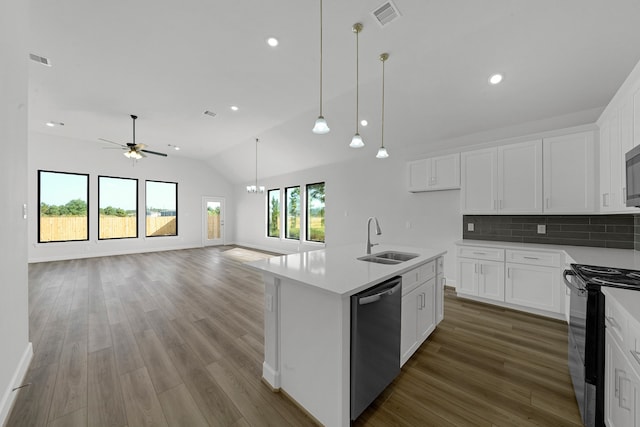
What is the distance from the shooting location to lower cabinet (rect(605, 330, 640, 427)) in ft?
3.38

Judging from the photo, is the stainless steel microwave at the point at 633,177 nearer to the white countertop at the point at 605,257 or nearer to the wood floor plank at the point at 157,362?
the white countertop at the point at 605,257

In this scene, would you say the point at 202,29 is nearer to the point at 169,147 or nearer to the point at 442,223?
the point at 442,223

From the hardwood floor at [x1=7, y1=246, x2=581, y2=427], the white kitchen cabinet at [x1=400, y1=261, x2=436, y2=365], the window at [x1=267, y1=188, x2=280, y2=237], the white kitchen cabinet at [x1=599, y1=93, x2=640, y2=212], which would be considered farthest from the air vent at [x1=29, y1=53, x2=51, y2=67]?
the white kitchen cabinet at [x1=599, y1=93, x2=640, y2=212]

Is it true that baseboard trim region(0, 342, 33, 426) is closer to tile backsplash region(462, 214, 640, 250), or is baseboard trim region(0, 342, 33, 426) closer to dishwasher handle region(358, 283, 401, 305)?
dishwasher handle region(358, 283, 401, 305)

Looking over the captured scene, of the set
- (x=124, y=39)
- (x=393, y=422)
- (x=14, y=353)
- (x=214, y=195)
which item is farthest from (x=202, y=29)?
(x=214, y=195)

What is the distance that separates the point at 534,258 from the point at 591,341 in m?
2.03

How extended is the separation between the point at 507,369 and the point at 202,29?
451 centimetres

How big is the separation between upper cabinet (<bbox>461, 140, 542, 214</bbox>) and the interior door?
8695 mm

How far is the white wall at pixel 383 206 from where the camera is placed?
4.31 m

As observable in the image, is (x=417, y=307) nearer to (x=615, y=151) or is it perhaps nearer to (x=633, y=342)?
(x=633, y=342)

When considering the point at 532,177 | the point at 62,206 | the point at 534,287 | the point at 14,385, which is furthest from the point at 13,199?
the point at 62,206

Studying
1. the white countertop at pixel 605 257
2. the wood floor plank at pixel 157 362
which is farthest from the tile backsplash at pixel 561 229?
the wood floor plank at pixel 157 362

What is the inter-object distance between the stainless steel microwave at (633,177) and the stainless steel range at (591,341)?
0.59 m

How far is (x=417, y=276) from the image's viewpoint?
2135 mm
